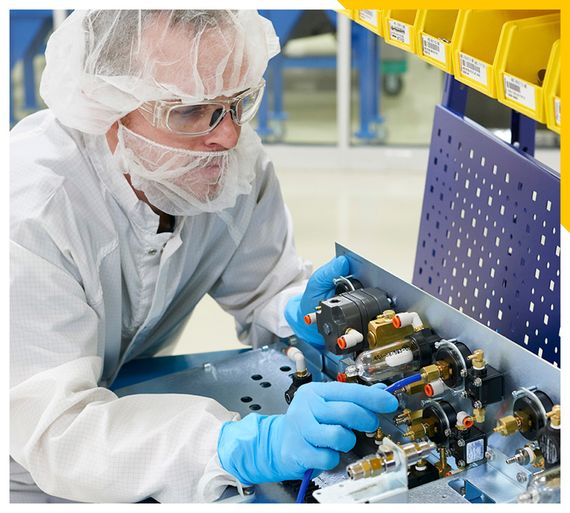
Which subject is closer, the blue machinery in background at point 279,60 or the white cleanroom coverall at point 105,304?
the white cleanroom coverall at point 105,304

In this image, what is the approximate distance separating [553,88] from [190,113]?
693 mm

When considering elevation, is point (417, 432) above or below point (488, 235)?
below

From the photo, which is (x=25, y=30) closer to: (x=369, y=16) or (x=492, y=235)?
(x=369, y=16)

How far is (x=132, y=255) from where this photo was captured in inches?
65.9

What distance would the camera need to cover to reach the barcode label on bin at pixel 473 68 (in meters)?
1.18

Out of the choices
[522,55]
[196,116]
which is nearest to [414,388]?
[522,55]

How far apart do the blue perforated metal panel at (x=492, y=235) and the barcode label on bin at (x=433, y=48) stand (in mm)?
286

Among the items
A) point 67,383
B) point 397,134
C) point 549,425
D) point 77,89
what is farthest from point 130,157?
point 397,134

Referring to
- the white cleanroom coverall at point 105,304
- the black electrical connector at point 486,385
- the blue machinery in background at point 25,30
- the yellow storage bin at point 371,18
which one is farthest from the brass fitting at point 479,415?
the blue machinery in background at point 25,30

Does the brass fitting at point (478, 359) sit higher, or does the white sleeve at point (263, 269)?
the brass fitting at point (478, 359)

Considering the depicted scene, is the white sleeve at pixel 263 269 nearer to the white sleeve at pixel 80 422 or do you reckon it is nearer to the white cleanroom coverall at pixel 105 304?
the white cleanroom coverall at pixel 105 304

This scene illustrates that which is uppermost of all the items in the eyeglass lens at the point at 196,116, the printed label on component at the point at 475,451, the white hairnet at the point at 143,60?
the white hairnet at the point at 143,60

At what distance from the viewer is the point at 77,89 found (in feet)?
5.05

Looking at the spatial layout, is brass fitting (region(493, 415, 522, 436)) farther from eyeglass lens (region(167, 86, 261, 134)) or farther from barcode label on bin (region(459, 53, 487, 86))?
eyeglass lens (region(167, 86, 261, 134))
